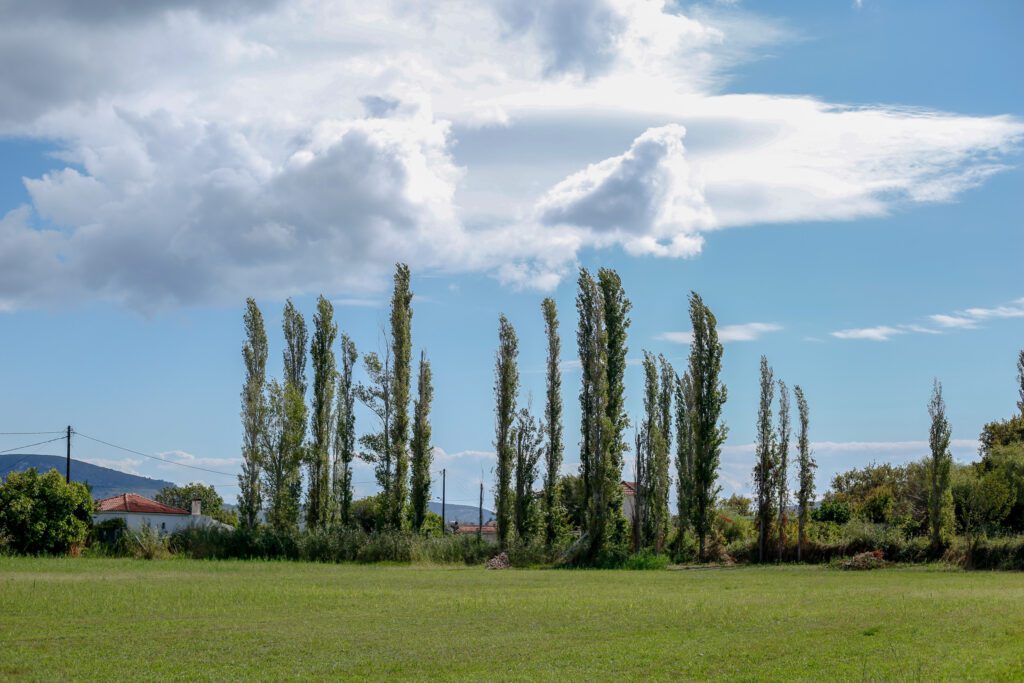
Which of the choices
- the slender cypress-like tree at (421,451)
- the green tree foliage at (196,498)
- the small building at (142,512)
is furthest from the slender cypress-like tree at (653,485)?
the green tree foliage at (196,498)

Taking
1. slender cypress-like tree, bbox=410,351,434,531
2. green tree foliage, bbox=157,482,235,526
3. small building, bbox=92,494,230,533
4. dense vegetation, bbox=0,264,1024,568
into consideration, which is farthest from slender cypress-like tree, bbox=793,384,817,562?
green tree foliage, bbox=157,482,235,526

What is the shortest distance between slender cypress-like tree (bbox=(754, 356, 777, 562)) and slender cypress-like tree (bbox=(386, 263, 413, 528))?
1713 centimetres

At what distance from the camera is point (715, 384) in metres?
47.1

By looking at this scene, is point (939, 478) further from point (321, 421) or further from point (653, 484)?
point (321, 421)

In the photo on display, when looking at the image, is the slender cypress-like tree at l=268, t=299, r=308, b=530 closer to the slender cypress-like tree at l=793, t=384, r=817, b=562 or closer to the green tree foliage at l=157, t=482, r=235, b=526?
the slender cypress-like tree at l=793, t=384, r=817, b=562

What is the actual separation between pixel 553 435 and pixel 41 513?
23580 mm

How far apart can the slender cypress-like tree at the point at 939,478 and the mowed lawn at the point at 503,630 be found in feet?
51.8

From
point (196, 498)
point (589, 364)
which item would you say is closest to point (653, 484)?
point (589, 364)

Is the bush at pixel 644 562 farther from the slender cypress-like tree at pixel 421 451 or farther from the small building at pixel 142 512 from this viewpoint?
the small building at pixel 142 512

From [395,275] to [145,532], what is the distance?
1798 centimetres

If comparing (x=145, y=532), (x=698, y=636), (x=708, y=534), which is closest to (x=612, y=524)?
(x=708, y=534)

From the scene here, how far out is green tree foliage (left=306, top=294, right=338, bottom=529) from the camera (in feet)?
168

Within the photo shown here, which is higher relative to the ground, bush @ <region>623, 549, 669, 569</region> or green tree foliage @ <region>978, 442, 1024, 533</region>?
green tree foliage @ <region>978, 442, 1024, 533</region>

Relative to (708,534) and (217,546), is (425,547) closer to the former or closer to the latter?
(217,546)
